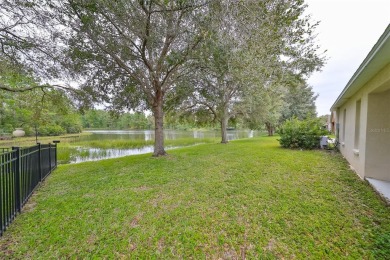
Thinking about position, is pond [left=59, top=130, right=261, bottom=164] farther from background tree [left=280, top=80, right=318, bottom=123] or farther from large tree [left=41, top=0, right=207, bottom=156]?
background tree [left=280, top=80, right=318, bottom=123]

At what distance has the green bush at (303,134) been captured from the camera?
10078 millimetres

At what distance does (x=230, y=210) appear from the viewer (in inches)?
134

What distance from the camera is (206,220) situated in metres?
3.12

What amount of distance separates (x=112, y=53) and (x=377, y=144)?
834cm

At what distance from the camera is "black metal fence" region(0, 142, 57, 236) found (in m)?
2.96

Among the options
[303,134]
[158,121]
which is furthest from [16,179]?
[303,134]

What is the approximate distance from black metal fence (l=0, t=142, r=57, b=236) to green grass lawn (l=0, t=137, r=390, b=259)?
206 mm

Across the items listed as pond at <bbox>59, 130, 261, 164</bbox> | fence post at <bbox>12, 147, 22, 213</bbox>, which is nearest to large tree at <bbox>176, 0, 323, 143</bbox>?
fence post at <bbox>12, 147, 22, 213</bbox>

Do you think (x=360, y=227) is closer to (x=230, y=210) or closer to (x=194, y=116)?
(x=230, y=210)

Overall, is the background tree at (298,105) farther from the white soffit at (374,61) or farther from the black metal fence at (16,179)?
the black metal fence at (16,179)

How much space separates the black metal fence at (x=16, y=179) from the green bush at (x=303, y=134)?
11.1 meters

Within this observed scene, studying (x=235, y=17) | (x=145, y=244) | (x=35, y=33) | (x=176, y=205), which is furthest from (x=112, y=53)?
(x=145, y=244)

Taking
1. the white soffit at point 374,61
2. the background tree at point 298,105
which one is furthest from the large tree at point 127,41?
the background tree at point 298,105

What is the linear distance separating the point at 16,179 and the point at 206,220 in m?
3.60
